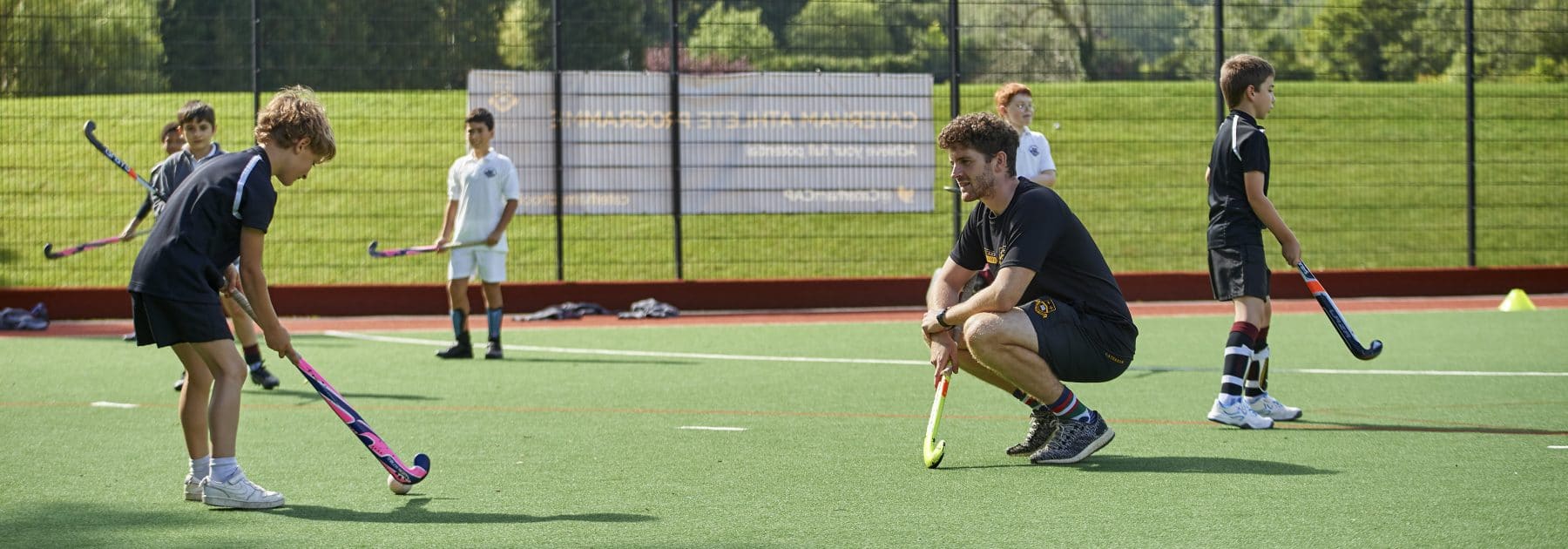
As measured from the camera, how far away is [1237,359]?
23.3 feet

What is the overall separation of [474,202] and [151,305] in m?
5.51

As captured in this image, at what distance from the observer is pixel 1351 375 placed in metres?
9.01

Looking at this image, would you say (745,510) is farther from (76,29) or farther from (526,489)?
(76,29)

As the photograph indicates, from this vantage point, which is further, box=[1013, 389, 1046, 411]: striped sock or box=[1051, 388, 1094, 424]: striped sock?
box=[1013, 389, 1046, 411]: striped sock

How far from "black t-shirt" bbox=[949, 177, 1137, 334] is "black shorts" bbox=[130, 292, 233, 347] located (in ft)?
9.03

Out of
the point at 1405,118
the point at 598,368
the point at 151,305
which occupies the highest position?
the point at 1405,118

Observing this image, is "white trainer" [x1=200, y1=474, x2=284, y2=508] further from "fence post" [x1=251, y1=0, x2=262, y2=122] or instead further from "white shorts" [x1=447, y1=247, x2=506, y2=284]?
"fence post" [x1=251, y1=0, x2=262, y2=122]

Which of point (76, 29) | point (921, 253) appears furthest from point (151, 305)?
point (921, 253)

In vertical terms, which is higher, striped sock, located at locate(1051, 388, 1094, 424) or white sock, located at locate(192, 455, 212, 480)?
striped sock, located at locate(1051, 388, 1094, 424)

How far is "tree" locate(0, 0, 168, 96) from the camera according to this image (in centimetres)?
1468

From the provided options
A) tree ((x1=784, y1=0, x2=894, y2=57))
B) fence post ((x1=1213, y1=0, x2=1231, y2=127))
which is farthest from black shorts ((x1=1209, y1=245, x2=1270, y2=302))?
tree ((x1=784, y1=0, x2=894, y2=57))

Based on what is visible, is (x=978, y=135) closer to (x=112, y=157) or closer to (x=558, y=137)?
(x=112, y=157)

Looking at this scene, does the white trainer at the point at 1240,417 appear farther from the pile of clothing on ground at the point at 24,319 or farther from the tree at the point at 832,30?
the pile of clothing on ground at the point at 24,319

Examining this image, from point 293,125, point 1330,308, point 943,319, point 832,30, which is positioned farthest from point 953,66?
point 293,125
